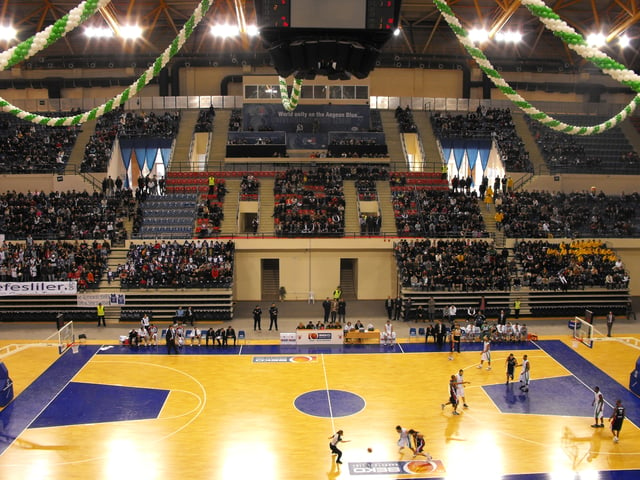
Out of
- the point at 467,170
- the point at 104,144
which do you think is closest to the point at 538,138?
the point at 467,170

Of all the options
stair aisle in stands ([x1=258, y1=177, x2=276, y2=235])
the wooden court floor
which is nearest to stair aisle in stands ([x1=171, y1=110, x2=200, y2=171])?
stair aisle in stands ([x1=258, y1=177, x2=276, y2=235])

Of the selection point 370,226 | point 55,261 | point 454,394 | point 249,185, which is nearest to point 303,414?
point 454,394

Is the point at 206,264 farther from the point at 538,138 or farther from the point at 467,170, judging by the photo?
the point at 538,138

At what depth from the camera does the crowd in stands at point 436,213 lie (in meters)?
34.2

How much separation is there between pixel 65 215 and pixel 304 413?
71.5 feet

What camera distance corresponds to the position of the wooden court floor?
51.5 feet

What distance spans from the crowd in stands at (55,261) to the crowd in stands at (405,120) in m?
24.1

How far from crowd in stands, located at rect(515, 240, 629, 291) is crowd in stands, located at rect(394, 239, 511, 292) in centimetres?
132

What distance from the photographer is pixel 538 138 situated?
4434cm

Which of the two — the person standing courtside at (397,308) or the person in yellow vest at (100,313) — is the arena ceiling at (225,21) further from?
the person standing courtside at (397,308)

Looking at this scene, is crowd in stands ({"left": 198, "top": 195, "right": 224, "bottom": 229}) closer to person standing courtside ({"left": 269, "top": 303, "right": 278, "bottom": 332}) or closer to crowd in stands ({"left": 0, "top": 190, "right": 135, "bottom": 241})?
crowd in stands ({"left": 0, "top": 190, "right": 135, "bottom": 241})

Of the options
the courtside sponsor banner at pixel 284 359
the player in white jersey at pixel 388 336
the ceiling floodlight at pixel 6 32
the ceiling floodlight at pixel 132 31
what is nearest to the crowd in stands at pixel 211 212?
the courtside sponsor banner at pixel 284 359

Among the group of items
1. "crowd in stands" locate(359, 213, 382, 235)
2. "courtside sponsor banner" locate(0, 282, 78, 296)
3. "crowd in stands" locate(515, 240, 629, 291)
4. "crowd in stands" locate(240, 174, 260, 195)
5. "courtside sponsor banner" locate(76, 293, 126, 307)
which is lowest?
"courtside sponsor banner" locate(76, 293, 126, 307)

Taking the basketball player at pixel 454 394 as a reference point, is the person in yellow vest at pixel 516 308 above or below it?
above
